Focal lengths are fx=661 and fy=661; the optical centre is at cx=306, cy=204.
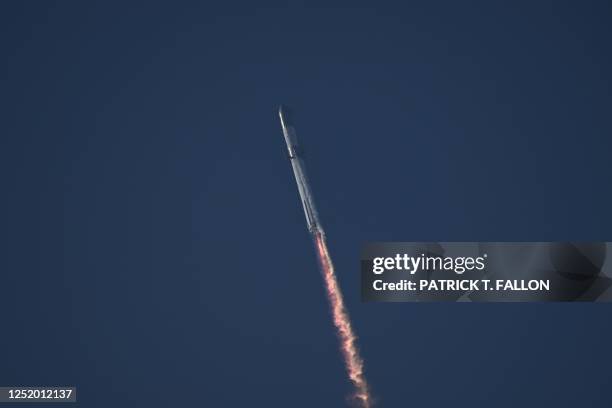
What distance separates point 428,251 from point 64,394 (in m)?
9.76

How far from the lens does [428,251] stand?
16125 millimetres

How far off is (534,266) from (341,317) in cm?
494

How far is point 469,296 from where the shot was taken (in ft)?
52.5

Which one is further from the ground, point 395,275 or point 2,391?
point 395,275

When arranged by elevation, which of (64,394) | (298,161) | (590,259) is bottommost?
(64,394)

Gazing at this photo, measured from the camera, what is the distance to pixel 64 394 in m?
16.6

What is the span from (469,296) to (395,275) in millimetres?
1849

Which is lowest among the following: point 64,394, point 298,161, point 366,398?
point 366,398

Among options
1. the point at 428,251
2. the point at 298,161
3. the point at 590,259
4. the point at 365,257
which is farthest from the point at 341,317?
the point at 590,259

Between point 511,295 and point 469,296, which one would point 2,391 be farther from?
point 511,295

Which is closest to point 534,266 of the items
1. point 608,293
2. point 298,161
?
point 608,293

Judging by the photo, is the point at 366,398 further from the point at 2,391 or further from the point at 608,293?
the point at 2,391

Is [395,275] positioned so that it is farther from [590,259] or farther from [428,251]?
[590,259]

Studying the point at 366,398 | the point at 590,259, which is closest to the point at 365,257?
the point at 366,398
